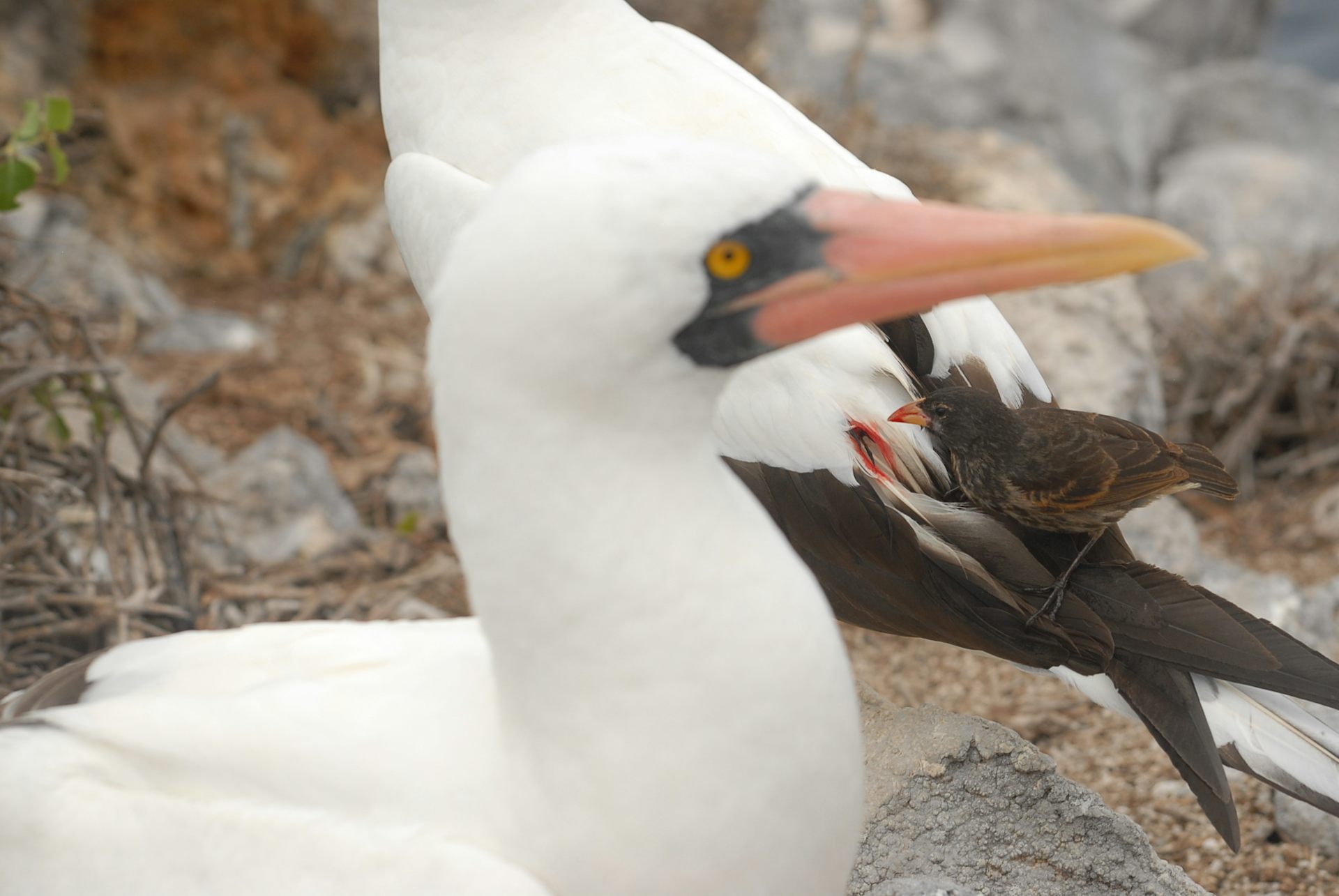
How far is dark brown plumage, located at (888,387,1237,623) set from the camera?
2445 millimetres

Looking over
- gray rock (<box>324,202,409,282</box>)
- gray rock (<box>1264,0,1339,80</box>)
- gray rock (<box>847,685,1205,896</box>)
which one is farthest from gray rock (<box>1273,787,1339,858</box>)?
gray rock (<box>1264,0,1339,80</box>)

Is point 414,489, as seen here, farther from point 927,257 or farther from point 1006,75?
point 1006,75

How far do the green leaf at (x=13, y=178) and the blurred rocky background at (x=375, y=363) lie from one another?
6.3 inches

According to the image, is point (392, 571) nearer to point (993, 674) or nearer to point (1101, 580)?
point (993, 674)

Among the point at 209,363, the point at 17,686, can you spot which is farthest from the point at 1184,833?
the point at 209,363

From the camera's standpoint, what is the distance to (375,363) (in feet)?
20.1

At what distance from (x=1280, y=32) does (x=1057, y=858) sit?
20172 millimetres

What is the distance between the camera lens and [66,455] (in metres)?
→ 3.90

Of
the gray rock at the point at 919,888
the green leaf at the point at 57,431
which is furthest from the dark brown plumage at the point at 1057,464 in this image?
the green leaf at the point at 57,431

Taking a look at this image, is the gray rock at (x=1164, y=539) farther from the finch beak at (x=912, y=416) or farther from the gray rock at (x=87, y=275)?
the gray rock at (x=87, y=275)

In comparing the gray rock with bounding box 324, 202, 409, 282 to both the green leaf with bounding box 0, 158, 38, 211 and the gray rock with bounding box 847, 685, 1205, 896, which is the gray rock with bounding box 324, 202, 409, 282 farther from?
the gray rock with bounding box 847, 685, 1205, 896

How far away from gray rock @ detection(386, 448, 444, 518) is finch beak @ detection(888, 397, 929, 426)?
8.52ft

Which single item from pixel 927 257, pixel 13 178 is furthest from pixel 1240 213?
pixel 927 257

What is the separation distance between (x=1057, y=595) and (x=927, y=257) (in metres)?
1.06
